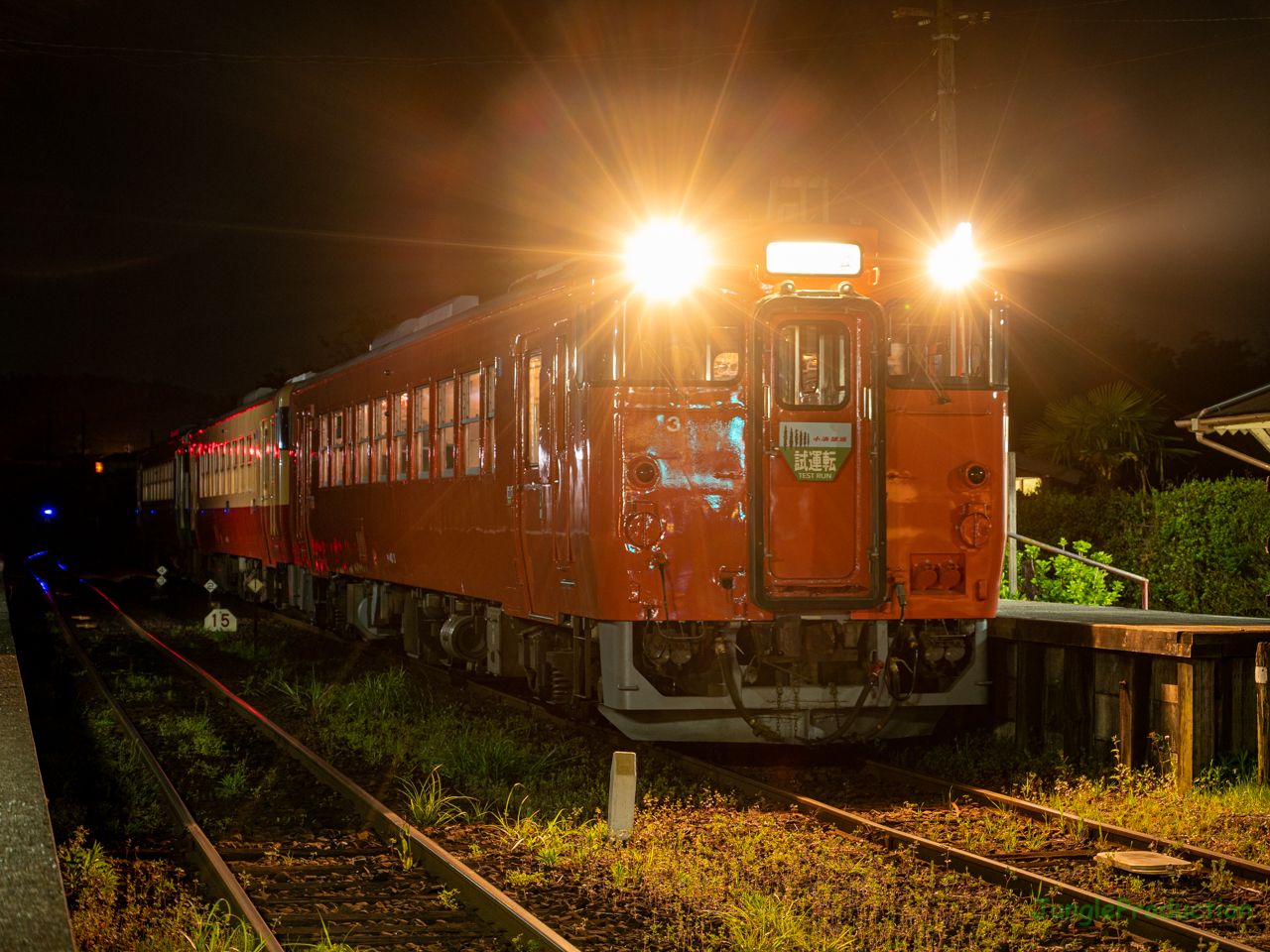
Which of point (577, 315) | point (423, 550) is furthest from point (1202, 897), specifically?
point (423, 550)

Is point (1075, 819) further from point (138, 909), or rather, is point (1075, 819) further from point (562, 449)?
point (138, 909)

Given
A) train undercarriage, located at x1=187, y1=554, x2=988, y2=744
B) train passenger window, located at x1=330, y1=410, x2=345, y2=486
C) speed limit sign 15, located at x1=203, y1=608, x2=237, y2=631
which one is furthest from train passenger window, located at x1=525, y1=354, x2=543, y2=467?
speed limit sign 15, located at x1=203, y1=608, x2=237, y2=631

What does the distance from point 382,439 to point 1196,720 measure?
8296mm

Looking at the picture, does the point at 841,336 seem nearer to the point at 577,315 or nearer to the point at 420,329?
the point at 577,315

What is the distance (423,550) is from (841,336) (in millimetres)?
5045

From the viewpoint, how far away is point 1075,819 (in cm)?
730

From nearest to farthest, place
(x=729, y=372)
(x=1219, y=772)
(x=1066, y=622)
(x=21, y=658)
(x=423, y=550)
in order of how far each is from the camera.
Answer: (x=1219, y=772) < (x=729, y=372) < (x=1066, y=622) < (x=423, y=550) < (x=21, y=658)

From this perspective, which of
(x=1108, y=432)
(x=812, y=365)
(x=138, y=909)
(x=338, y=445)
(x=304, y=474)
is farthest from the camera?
(x=1108, y=432)

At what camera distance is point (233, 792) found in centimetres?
899

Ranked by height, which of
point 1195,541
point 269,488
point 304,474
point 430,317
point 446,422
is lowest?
point 1195,541

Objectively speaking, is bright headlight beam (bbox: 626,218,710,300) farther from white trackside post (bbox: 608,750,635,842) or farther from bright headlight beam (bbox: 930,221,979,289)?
white trackside post (bbox: 608,750,635,842)

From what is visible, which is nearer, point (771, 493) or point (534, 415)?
point (771, 493)

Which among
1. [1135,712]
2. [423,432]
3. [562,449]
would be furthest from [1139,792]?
[423,432]

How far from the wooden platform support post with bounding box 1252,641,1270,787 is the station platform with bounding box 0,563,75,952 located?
6173 mm
